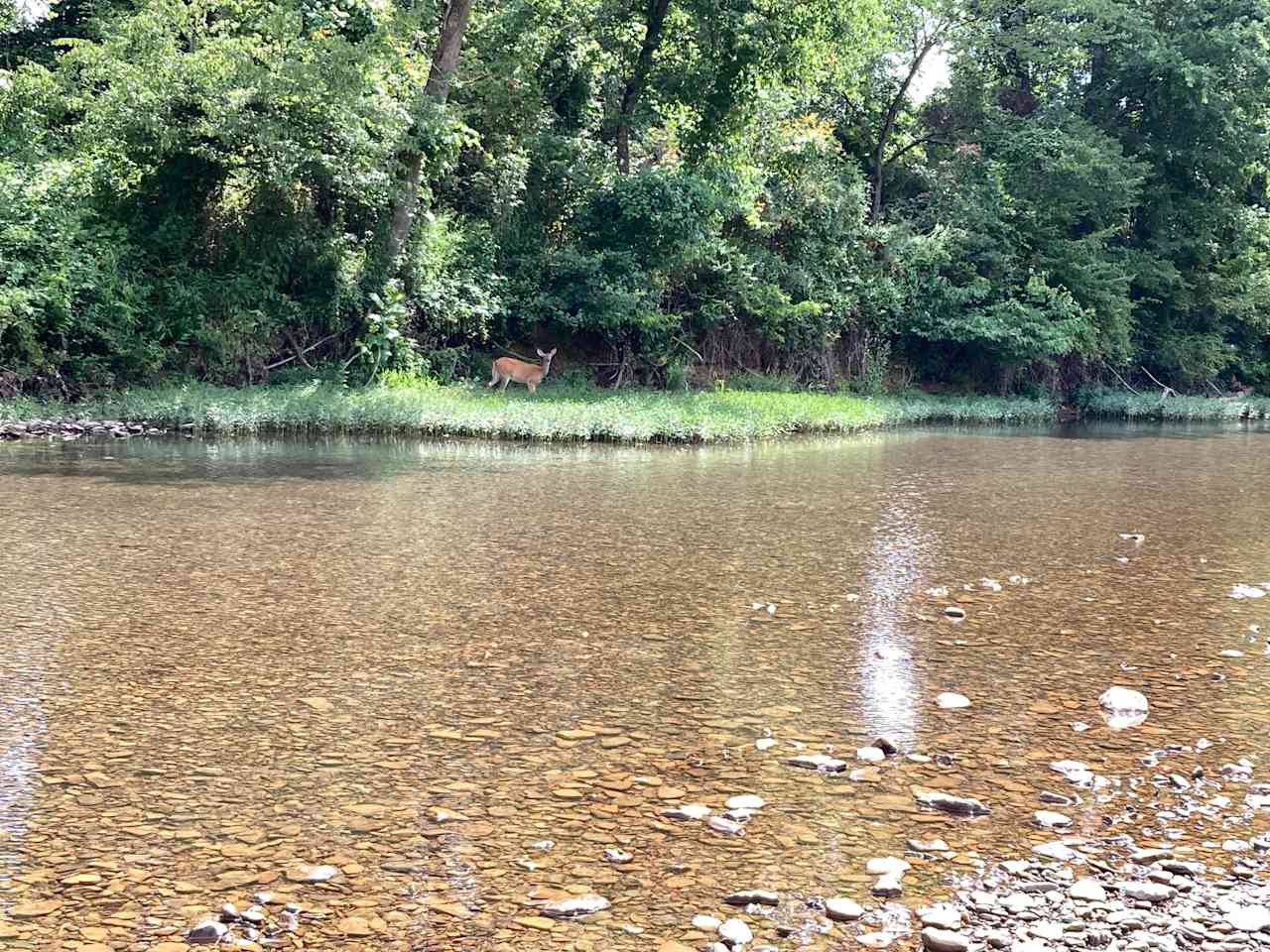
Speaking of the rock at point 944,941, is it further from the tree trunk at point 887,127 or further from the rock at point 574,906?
the tree trunk at point 887,127

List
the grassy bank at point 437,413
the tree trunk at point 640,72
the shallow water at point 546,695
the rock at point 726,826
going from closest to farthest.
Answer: the shallow water at point 546,695
the rock at point 726,826
the grassy bank at point 437,413
the tree trunk at point 640,72

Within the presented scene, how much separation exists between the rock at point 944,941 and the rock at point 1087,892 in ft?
1.32

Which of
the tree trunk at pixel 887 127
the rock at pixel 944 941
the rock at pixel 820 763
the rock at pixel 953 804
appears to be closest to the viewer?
the rock at pixel 944 941

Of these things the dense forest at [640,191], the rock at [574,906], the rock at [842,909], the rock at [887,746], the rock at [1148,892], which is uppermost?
the dense forest at [640,191]

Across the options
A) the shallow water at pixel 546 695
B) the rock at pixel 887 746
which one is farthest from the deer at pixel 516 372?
the rock at pixel 887 746

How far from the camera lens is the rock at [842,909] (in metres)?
2.91

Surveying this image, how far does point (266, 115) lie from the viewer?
57.5 feet

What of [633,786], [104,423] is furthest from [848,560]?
[104,423]

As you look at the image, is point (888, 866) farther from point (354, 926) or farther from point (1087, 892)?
point (354, 926)

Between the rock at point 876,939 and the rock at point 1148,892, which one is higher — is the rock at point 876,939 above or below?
below

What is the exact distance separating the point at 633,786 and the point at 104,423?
13.8 meters

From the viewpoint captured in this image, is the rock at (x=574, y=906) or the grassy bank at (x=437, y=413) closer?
the rock at (x=574, y=906)

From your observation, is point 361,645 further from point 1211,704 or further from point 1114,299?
point 1114,299

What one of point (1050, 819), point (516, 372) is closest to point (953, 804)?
point (1050, 819)
